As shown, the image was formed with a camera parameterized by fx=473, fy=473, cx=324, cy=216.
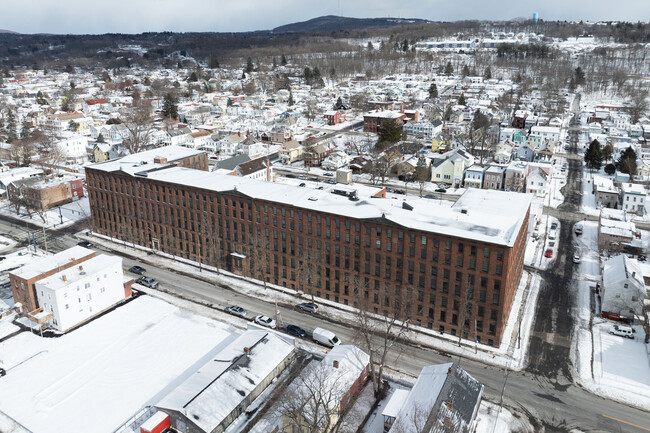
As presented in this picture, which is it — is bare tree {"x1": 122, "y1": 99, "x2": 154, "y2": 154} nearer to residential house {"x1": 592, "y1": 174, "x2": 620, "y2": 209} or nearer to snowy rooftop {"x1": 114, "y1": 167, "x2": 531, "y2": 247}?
snowy rooftop {"x1": 114, "y1": 167, "x2": 531, "y2": 247}

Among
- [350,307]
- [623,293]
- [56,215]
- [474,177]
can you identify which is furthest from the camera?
[474,177]

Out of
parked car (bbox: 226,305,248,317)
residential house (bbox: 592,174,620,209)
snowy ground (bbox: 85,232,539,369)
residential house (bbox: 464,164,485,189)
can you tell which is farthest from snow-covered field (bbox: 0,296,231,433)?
residential house (bbox: 592,174,620,209)

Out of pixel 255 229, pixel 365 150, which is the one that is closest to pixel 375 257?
pixel 255 229

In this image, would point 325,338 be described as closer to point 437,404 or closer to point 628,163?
point 437,404

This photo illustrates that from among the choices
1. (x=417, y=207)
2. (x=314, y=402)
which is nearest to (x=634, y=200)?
(x=417, y=207)

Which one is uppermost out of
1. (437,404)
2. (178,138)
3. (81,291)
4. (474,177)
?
(178,138)

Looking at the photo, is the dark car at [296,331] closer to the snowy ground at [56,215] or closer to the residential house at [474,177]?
the snowy ground at [56,215]

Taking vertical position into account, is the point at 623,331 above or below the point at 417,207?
below
